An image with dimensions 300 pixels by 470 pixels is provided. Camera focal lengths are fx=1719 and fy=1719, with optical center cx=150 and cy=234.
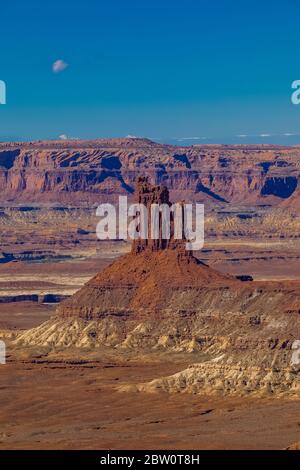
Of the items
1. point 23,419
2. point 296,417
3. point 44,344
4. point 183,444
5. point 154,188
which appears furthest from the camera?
point 154,188

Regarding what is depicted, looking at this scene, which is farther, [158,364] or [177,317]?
[177,317]

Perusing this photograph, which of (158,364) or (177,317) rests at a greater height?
(177,317)

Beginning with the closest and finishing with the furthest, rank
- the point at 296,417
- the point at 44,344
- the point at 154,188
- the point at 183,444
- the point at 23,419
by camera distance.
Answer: the point at 183,444 → the point at 296,417 → the point at 23,419 → the point at 44,344 → the point at 154,188

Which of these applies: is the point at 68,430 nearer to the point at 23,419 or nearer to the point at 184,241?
the point at 23,419

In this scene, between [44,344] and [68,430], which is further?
[44,344]

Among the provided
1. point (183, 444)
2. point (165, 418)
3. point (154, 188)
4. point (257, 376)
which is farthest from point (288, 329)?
point (154, 188)

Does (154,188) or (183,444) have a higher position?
(154,188)

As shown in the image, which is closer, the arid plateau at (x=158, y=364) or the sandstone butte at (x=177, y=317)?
the arid plateau at (x=158, y=364)

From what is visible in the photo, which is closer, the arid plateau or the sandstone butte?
the arid plateau
